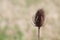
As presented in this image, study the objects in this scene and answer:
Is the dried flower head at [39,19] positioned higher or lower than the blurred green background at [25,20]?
lower

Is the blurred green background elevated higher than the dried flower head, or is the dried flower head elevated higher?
the blurred green background

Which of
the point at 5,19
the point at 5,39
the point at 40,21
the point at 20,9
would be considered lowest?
the point at 40,21

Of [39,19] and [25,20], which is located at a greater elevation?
[25,20]

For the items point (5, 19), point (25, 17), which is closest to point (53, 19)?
point (25, 17)

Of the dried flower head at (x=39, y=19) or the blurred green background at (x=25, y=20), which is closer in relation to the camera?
the dried flower head at (x=39, y=19)

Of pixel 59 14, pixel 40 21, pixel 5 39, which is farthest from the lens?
pixel 59 14

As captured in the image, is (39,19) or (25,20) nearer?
(39,19)

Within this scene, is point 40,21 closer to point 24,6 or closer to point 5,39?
point 5,39

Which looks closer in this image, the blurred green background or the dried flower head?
the dried flower head
